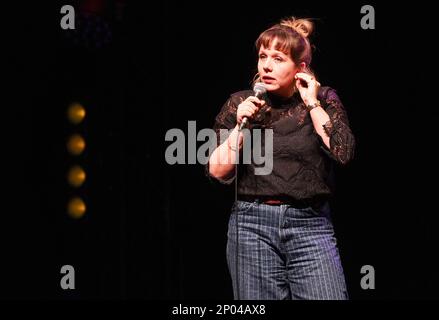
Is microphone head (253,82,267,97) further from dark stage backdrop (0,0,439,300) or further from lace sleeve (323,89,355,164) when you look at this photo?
dark stage backdrop (0,0,439,300)

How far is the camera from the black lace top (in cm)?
171

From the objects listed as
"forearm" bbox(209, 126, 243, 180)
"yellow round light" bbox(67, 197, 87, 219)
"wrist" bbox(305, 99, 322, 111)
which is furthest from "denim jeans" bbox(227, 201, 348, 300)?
"yellow round light" bbox(67, 197, 87, 219)

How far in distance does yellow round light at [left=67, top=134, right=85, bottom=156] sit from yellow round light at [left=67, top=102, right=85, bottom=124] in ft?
0.23

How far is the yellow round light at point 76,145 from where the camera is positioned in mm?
2801

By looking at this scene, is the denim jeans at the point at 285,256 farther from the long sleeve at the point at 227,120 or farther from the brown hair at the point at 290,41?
the brown hair at the point at 290,41

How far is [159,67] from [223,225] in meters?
0.76

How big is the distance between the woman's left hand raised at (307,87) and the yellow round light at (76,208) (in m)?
1.38

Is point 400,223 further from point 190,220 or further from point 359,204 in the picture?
point 190,220

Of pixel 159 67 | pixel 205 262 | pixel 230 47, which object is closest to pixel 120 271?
pixel 205 262

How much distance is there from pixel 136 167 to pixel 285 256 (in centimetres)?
122

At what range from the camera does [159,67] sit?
273 centimetres

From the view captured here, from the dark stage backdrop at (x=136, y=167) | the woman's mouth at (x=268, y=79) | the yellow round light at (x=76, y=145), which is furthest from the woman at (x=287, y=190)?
the yellow round light at (x=76, y=145)

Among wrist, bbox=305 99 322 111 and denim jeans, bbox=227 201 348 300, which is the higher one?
wrist, bbox=305 99 322 111

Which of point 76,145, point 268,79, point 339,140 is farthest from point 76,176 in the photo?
point 339,140
